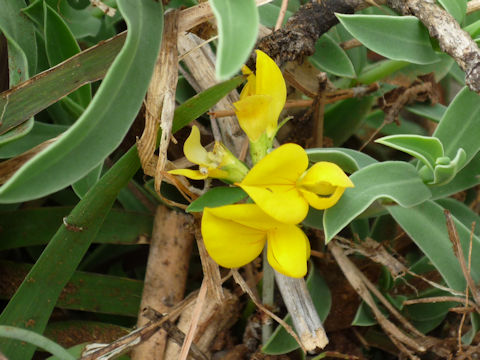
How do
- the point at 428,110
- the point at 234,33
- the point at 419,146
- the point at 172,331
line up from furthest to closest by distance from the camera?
the point at 428,110, the point at 172,331, the point at 419,146, the point at 234,33

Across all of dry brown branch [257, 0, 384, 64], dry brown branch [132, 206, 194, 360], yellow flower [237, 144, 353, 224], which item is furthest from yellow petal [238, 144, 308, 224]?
dry brown branch [132, 206, 194, 360]

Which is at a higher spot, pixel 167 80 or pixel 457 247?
pixel 167 80

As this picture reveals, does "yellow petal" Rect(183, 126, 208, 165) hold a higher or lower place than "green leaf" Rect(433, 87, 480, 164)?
higher

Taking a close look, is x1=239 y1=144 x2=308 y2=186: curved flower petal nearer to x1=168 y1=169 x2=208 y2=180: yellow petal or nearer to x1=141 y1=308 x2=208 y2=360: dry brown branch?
x1=168 y1=169 x2=208 y2=180: yellow petal

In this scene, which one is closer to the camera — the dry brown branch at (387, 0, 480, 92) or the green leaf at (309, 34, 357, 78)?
the dry brown branch at (387, 0, 480, 92)

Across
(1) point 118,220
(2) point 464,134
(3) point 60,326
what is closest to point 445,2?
(2) point 464,134

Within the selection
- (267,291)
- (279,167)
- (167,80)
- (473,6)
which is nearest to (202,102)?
(167,80)

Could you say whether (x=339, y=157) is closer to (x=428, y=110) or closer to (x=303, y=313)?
(x=303, y=313)

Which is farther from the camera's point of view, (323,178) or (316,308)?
(316,308)
